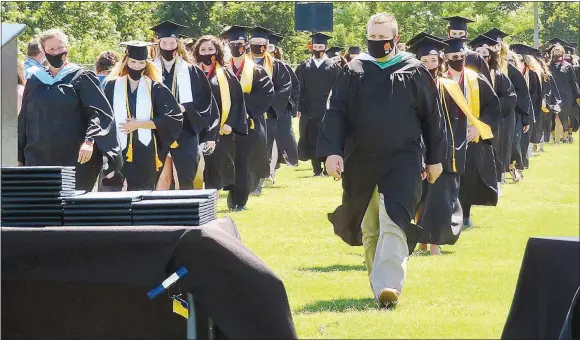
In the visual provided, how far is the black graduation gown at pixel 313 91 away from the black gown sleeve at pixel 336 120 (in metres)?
12.6

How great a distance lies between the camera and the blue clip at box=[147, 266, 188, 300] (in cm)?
479

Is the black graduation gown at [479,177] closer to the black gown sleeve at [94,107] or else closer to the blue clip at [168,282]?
the black gown sleeve at [94,107]

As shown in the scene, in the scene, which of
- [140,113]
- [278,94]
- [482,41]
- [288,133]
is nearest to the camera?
[140,113]

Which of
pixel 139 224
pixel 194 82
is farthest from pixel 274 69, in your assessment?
pixel 139 224

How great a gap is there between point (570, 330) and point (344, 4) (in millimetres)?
22433

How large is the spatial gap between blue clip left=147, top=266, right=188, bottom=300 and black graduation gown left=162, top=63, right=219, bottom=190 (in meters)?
7.18

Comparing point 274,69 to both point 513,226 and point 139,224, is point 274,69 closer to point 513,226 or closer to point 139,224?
point 513,226

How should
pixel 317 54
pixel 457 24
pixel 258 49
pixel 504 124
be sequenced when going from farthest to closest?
pixel 317 54 → pixel 258 49 → pixel 504 124 → pixel 457 24

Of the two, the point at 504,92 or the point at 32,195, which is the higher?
the point at 32,195

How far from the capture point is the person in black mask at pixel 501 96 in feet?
45.2

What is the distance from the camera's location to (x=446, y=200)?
35.3 ft

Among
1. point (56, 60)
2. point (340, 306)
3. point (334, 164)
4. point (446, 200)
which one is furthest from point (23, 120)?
point (446, 200)

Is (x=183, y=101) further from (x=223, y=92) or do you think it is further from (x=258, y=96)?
(x=258, y=96)

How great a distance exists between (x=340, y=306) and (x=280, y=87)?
10041 mm
